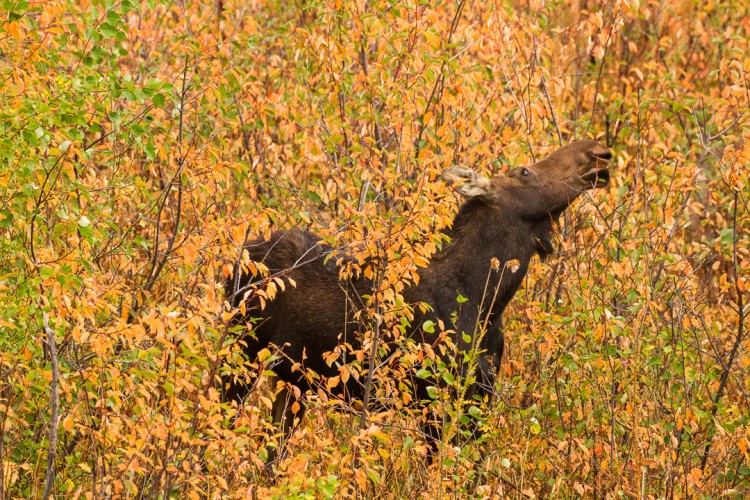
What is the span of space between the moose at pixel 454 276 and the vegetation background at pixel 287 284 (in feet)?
0.72

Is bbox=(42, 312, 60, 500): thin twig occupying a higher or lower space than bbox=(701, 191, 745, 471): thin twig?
lower

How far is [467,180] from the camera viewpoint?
23.0 ft

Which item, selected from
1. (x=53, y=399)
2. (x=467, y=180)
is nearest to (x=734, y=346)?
(x=467, y=180)

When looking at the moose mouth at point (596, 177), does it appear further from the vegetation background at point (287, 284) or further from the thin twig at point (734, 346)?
the thin twig at point (734, 346)

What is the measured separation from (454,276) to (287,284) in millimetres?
1100

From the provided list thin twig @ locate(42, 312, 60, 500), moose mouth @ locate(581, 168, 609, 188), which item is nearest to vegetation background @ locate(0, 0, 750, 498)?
thin twig @ locate(42, 312, 60, 500)

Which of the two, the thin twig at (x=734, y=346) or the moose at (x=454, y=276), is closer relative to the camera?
the thin twig at (x=734, y=346)

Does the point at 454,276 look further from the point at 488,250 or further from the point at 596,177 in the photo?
the point at 596,177

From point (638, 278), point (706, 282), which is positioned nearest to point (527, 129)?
point (638, 278)

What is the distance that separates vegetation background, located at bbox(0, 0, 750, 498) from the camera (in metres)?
5.15

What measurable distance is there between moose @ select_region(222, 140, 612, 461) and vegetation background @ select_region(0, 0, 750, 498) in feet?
0.72

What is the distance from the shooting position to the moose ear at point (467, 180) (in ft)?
22.8

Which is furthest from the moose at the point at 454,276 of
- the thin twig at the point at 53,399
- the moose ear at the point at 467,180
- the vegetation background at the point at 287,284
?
the thin twig at the point at 53,399

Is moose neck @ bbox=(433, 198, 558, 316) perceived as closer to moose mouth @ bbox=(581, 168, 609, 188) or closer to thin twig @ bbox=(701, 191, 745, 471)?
moose mouth @ bbox=(581, 168, 609, 188)
